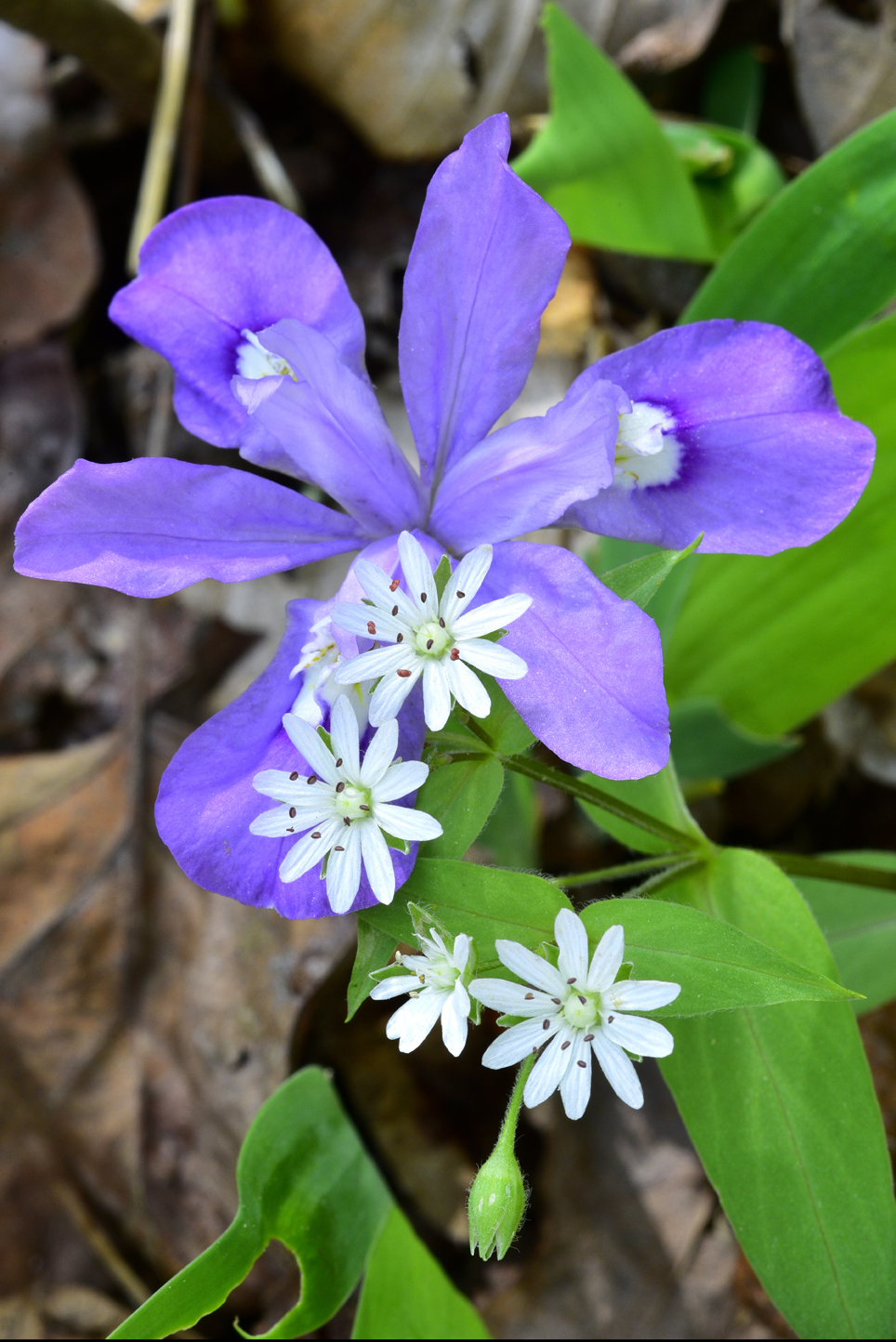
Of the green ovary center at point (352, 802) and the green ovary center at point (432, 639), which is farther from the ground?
the green ovary center at point (432, 639)

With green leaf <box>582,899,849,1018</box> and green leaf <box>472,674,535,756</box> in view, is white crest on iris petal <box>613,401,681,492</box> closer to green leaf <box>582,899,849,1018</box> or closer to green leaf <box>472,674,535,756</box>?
green leaf <box>472,674,535,756</box>

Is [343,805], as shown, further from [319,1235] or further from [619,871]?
[319,1235]

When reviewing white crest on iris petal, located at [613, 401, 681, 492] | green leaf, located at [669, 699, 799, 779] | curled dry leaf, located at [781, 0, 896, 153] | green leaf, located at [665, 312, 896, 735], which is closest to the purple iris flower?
white crest on iris petal, located at [613, 401, 681, 492]

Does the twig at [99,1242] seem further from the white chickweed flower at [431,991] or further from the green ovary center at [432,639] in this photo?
the green ovary center at [432,639]

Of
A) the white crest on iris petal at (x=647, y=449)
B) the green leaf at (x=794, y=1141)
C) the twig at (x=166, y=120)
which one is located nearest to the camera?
the white crest on iris petal at (x=647, y=449)

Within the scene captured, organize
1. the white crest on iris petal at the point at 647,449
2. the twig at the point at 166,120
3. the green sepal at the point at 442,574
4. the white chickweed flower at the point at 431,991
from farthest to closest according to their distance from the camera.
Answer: the twig at the point at 166,120 < the white crest on iris petal at the point at 647,449 < the green sepal at the point at 442,574 < the white chickweed flower at the point at 431,991

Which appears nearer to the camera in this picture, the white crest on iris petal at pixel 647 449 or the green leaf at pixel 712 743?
the white crest on iris petal at pixel 647 449

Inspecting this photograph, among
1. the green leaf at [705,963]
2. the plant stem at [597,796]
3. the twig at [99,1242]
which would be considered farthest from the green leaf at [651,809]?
the twig at [99,1242]

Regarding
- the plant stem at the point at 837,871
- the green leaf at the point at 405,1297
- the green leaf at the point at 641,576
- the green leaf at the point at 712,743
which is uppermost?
the green leaf at the point at 641,576

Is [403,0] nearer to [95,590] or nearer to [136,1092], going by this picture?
[95,590]
